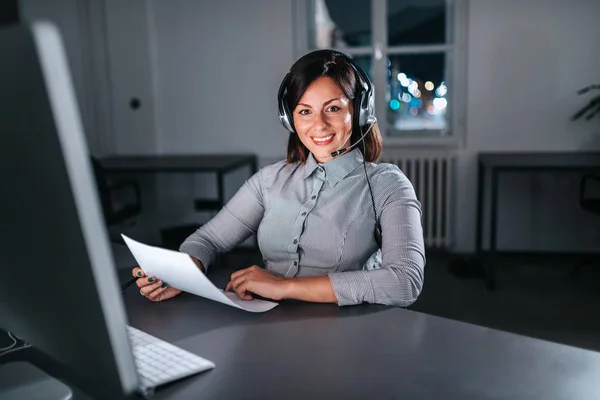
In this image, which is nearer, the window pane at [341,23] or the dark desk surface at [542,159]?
the dark desk surface at [542,159]

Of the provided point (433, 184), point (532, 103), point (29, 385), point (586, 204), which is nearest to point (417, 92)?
point (433, 184)

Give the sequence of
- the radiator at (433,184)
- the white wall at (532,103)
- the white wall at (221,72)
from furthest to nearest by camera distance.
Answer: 1. the white wall at (221,72)
2. the radiator at (433,184)
3. the white wall at (532,103)

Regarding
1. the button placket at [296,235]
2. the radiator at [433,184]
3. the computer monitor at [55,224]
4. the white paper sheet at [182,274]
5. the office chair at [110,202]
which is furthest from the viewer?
the radiator at [433,184]

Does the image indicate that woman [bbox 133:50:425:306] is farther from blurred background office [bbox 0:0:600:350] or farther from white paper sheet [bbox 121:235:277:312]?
blurred background office [bbox 0:0:600:350]

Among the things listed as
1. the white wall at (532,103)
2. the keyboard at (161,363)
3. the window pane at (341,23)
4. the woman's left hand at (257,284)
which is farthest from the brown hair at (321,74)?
the window pane at (341,23)

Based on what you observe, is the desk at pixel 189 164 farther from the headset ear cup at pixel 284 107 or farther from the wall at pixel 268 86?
the headset ear cup at pixel 284 107

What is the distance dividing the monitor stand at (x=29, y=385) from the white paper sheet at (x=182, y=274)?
1.00 feet

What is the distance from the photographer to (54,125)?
0.42m

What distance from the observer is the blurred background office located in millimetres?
4062

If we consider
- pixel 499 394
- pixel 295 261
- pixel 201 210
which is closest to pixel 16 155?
pixel 499 394

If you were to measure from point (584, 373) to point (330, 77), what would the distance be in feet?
3.05

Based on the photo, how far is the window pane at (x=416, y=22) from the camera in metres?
4.34

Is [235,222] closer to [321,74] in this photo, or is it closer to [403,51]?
[321,74]

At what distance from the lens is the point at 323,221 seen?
4.77ft
